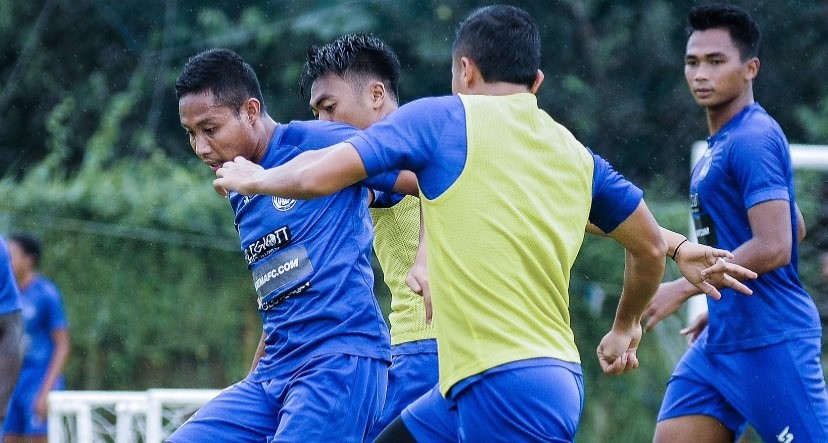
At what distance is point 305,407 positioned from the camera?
14.4 ft

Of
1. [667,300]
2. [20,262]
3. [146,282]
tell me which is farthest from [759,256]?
[146,282]

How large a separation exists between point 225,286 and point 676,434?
285 inches

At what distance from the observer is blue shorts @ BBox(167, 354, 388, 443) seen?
4.39 m

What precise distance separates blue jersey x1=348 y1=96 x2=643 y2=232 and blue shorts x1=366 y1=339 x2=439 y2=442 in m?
1.44

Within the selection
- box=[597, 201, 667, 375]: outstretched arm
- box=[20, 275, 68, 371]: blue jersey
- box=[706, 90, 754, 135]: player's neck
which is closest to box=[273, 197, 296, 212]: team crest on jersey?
box=[597, 201, 667, 375]: outstretched arm

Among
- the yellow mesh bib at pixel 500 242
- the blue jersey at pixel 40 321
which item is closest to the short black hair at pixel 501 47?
the yellow mesh bib at pixel 500 242

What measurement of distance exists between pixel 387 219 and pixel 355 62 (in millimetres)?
690

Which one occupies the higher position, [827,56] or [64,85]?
[64,85]

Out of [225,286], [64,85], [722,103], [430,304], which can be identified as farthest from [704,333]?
[64,85]

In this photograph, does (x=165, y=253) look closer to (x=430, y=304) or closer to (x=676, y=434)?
(x=676, y=434)

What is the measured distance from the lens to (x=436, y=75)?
15219 millimetres

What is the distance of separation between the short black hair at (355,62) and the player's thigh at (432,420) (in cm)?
159

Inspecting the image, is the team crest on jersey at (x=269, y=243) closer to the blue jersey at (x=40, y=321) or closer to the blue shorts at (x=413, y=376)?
the blue shorts at (x=413, y=376)

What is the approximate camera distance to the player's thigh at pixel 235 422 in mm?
4488
